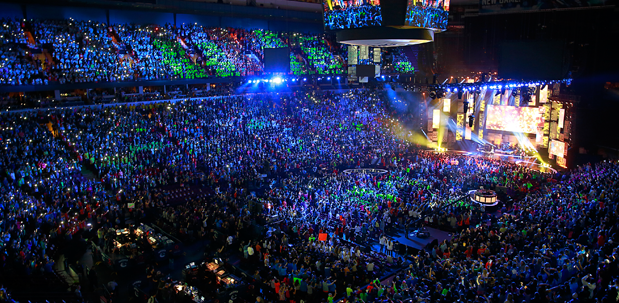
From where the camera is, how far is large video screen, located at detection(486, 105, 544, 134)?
37.1 m

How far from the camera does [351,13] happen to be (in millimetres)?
13180

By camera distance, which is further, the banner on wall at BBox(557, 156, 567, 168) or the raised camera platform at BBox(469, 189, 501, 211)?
the banner on wall at BBox(557, 156, 567, 168)

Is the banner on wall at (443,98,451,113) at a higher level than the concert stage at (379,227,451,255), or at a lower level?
higher

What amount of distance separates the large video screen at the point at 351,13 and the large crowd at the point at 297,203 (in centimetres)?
783

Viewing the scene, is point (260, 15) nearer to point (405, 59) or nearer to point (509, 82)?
point (405, 59)

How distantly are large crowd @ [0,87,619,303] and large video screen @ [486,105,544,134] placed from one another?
9108 millimetres

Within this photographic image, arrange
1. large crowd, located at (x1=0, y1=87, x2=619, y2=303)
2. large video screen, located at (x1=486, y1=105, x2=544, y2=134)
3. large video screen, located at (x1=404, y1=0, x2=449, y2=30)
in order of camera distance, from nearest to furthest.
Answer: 1. large video screen, located at (x1=404, y1=0, x2=449, y2=30)
2. large crowd, located at (x1=0, y1=87, x2=619, y2=303)
3. large video screen, located at (x1=486, y1=105, x2=544, y2=134)

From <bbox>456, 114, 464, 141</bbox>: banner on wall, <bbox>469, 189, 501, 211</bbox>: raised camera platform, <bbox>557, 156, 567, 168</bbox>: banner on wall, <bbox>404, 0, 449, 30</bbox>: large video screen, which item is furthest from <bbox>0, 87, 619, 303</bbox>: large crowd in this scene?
<bbox>456, 114, 464, 141</bbox>: banner on wall

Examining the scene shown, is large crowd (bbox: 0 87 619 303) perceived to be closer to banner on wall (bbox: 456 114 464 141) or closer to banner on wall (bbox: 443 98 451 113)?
banner on wall (bbox: 456 114 464 141)

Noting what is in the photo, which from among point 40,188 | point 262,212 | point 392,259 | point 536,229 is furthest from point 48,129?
point 536,229

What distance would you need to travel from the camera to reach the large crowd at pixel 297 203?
1412cm

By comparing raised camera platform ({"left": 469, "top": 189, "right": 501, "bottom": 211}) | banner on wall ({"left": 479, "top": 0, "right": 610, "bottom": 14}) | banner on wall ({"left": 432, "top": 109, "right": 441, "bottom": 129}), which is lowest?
raised camera platform ({"left": 469, "top": 189, "right": 501, "bottom": 211})

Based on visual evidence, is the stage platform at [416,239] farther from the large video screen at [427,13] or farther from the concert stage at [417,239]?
the large video screen at [427,13]

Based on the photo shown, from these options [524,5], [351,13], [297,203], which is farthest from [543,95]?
[351,13]
